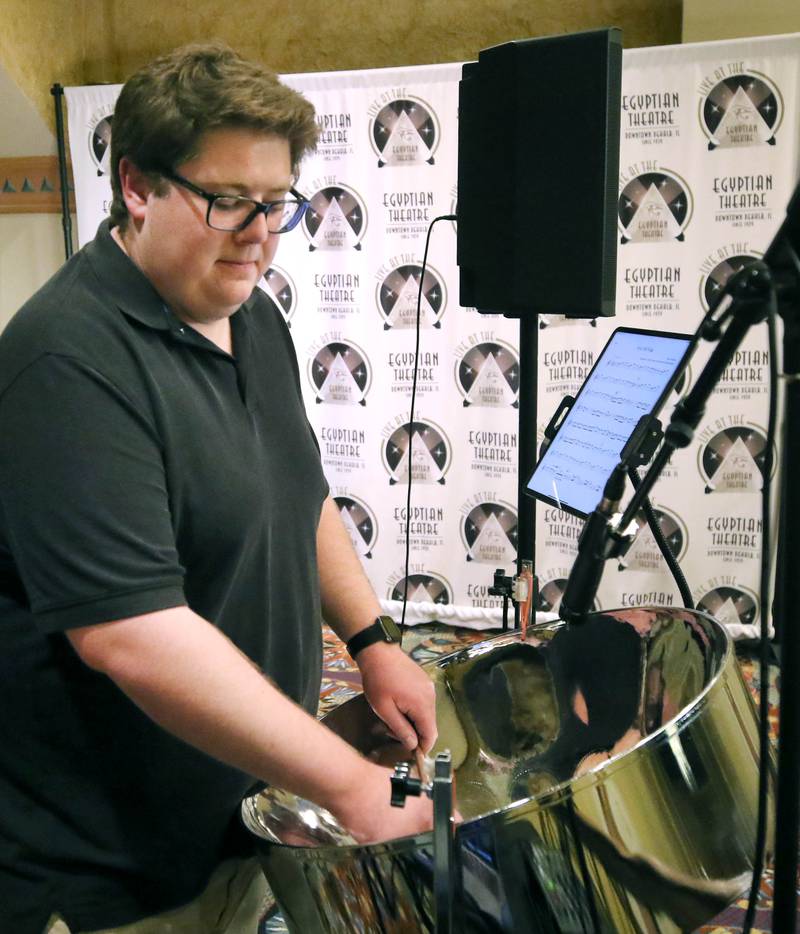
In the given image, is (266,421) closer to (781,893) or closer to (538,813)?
(538,813)

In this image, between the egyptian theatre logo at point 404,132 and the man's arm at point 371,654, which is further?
the egyptian theatre logo at point 404,132

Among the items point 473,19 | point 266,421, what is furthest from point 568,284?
point 473,19

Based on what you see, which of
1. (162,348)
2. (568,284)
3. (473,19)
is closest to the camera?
(162,348)

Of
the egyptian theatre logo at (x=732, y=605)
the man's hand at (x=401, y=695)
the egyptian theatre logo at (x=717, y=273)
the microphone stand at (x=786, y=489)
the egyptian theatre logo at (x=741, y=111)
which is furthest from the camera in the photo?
the egyptian theatre logo at (x=732, y=605)

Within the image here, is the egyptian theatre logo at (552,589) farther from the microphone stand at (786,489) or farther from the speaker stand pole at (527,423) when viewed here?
the microphone stand at (786,489)

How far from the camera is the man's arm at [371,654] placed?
1095 mm

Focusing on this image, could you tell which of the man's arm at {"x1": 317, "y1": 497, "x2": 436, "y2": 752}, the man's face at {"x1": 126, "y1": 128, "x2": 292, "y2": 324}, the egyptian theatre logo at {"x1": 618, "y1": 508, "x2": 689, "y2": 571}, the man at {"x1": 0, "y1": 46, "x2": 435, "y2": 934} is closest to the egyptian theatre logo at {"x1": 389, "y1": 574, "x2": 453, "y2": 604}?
the egyptian theatre logo at {"x1": 618, "y1": 508, "x2": 689, "y2": 571}

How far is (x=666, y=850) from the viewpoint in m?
0.85

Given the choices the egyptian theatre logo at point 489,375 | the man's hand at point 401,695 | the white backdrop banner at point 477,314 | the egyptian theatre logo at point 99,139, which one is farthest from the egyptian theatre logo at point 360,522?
the man's hand at point 401,695

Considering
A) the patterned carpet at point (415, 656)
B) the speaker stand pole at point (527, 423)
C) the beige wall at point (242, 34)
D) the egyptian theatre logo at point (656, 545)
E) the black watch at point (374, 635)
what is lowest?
the patterned carpet at point (415, 656)

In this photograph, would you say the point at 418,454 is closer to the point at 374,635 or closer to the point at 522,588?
the point at 522,588

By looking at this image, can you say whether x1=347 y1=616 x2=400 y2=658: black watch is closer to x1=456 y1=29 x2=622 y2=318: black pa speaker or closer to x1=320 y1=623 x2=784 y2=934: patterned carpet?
x1=456 y1=29 x2=622 y2=318: black pa speaker

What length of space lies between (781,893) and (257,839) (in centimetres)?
45

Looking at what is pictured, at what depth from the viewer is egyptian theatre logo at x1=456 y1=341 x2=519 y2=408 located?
3008 mm
